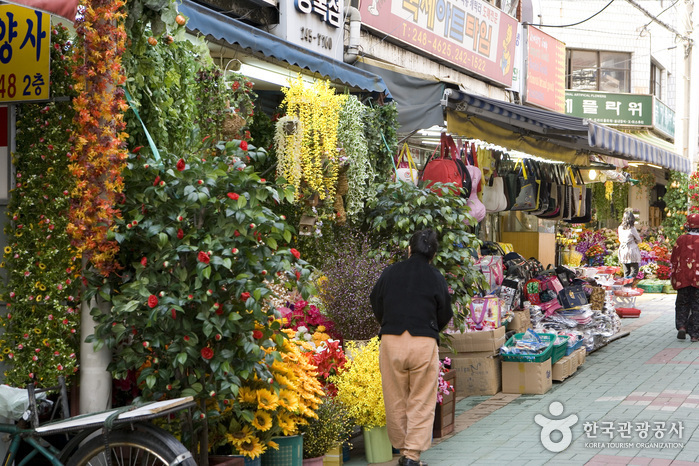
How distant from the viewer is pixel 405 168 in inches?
374

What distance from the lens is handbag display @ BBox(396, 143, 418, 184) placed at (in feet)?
30.8

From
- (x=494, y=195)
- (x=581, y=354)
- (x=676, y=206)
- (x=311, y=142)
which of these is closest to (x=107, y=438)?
(x=311, y=142)

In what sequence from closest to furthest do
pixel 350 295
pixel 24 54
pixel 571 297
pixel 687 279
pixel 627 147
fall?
1. pixel 24 54
2. pixel 350 295
3. pixel 571 297
4. pixel 627 147
5. pixel 687 279

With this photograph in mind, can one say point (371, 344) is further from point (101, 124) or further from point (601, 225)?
point (601, 225)

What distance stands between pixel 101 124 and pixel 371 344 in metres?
3.15

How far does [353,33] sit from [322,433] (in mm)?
6316

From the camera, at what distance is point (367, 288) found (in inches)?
290

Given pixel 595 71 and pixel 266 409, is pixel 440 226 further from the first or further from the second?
pixel 595 71

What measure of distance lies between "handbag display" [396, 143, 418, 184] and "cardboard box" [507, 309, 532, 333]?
2.31 metres

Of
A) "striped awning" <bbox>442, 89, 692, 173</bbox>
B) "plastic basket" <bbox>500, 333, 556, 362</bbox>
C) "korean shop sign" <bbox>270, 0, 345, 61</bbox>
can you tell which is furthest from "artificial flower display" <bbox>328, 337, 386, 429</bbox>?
"korean shop sign" <bbox>270, 0, 345, 61</bbox>

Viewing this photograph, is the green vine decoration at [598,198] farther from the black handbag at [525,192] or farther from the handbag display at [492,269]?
the handbag display at [492,269]

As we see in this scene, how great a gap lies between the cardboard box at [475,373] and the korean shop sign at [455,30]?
4.80 m

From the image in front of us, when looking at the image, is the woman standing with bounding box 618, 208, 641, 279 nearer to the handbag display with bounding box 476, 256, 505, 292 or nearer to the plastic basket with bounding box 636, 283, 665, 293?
the plastic basket with bounding box 636, 283, 665, 293

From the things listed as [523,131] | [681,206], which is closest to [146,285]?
[523,131]
